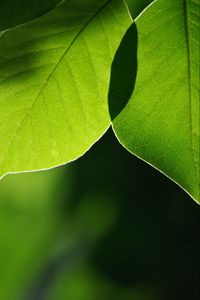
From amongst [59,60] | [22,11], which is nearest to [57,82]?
[59,60]

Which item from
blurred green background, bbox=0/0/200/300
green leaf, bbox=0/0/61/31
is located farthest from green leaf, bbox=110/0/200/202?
blurred green background, bbox=0/0/200/300

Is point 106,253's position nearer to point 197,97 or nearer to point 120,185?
point 120,185

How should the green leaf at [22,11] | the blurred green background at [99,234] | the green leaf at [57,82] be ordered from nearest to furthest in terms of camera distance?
the green leaf at [22,11], the green leaf at [57,82], the blurred green background at [99,234]

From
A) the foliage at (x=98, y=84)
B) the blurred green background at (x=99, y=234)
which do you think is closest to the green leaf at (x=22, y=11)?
the foliage at (x=98, y=84)

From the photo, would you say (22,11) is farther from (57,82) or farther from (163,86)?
(163,86)

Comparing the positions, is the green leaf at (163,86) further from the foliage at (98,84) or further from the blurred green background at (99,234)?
the blurred green background at (99,234)

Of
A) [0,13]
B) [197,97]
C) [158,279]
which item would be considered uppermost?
[0,13]

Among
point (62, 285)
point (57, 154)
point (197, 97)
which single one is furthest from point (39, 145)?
point (62, 285)
